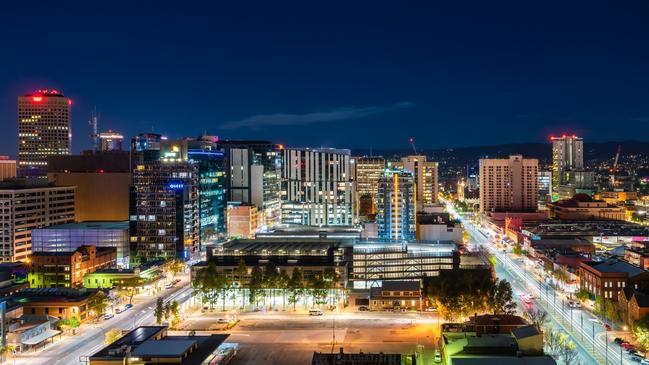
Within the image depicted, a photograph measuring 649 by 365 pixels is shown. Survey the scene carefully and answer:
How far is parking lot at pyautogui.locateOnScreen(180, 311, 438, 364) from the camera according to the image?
131 feet

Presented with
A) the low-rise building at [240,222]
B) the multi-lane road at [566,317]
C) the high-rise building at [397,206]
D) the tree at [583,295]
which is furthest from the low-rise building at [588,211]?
the tree at [583,295]

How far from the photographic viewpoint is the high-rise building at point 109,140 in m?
146

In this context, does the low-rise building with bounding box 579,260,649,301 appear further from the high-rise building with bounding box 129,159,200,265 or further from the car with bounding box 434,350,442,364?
the high-rise building with bounding box 129,159,200,265

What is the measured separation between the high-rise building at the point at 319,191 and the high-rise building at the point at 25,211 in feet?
113

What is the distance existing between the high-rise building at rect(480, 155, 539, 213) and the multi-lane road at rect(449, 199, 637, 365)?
187 ft

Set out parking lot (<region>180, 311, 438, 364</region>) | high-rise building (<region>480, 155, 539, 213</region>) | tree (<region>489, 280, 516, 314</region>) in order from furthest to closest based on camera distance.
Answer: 1. high-rise building (<region>480, 155, 539, 213</region>)
2. tree (<region>489, 280, 516, 314</region>)
3. parking lot (<region>180, 311, 438, 364</region>)

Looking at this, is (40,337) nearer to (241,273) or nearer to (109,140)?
(241,273)

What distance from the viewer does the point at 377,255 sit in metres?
62.7

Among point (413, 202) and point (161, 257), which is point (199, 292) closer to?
point (161, 257)

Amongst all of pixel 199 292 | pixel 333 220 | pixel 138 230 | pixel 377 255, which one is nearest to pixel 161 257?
pixel 138 230

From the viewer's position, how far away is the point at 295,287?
178 ft

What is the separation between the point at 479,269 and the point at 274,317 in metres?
19.7

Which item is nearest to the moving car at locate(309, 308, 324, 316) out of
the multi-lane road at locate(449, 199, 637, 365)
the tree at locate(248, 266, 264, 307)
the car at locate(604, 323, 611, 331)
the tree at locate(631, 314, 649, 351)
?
the tree at locate(248, 266, 264, 307)

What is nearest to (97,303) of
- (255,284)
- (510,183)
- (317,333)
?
(255,284)
